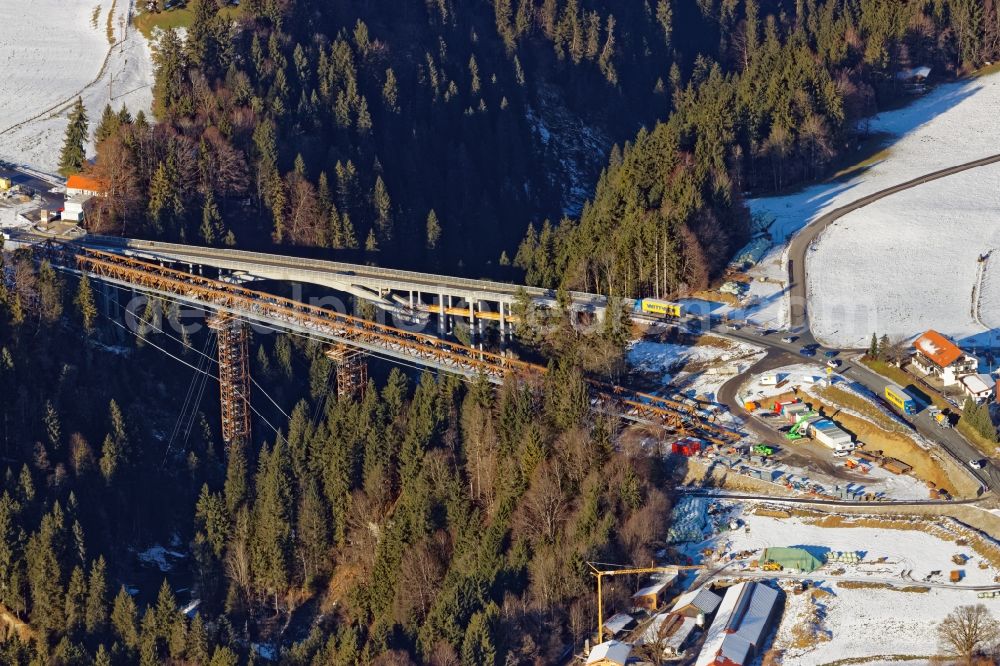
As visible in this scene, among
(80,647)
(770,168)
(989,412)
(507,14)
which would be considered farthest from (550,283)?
(507,14)

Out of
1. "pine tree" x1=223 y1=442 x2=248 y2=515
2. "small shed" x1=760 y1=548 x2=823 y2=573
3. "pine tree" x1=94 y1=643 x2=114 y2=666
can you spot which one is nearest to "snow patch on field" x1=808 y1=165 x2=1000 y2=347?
"small shed" x1=760 y1=548 x2=823 y2=573

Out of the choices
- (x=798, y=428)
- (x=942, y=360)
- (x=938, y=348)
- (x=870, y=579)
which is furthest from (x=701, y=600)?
(x=938, y=348)

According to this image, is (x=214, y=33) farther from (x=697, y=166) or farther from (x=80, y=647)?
(x=80, y=647)

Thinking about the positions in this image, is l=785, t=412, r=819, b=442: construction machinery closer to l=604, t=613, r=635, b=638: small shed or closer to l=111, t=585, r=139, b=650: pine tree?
l=604, t=613, r=635, b=638: small shed

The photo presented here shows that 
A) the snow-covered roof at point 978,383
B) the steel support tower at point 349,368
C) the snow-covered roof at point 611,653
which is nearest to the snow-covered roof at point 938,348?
the snow-covered roof at point 978,383

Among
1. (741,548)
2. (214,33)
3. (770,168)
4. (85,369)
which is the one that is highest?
(214,33)

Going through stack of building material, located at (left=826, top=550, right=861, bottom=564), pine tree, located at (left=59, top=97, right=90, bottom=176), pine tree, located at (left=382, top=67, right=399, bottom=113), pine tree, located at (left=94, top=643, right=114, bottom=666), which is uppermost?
pine tree, located at (left=382, top=67, right=399, bottom=113)
